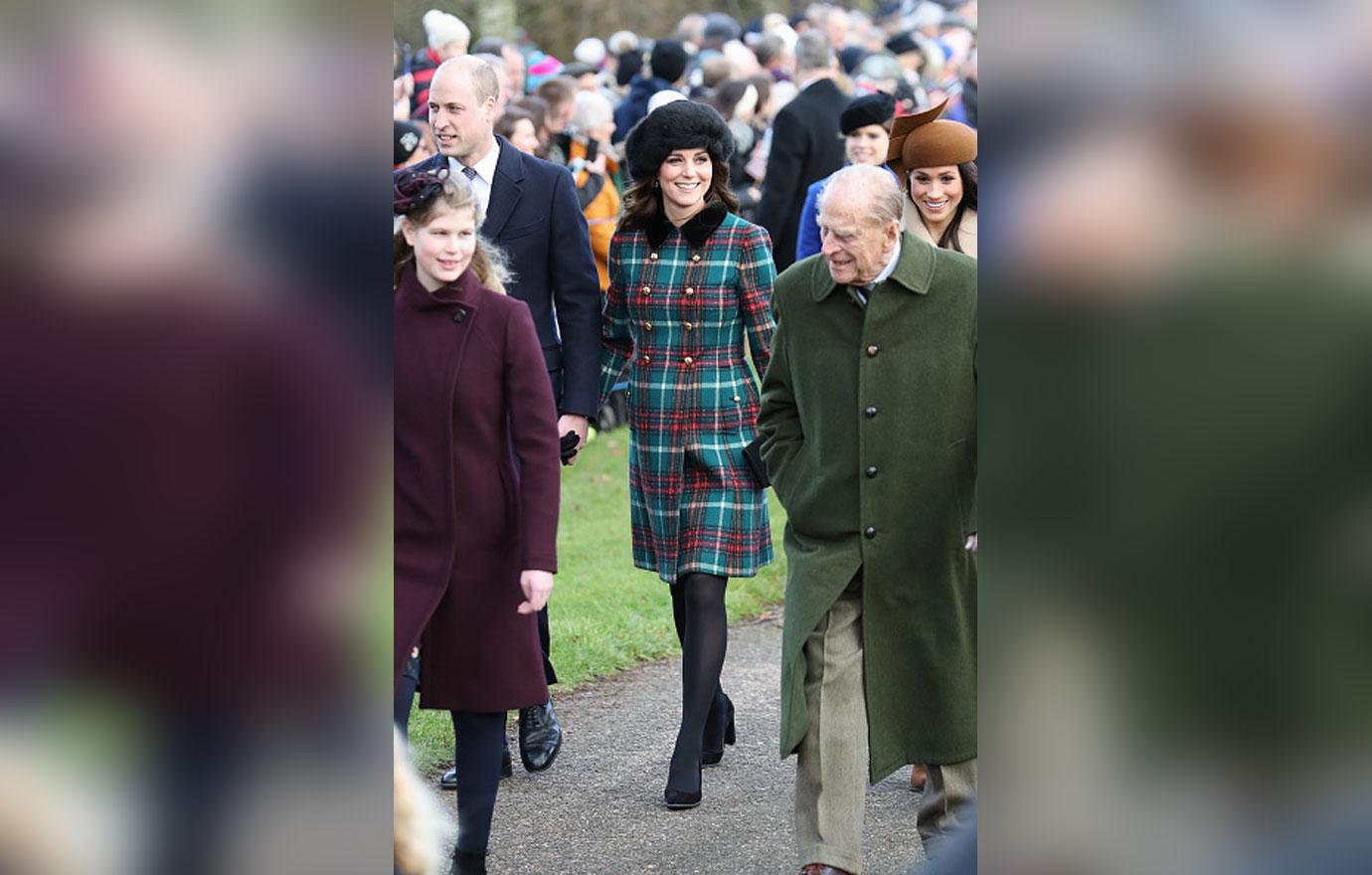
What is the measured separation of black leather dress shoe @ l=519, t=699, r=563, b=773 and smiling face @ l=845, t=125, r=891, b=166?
2.73 meters

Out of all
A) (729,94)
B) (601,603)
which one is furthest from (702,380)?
(729,94)

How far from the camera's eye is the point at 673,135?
17.6 feet

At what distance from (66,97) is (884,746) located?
2793mm

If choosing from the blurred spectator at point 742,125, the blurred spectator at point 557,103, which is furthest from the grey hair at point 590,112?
the blurred spectator at point 742,125

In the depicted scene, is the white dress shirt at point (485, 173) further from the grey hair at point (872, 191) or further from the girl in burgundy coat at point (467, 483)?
the grey hair at point (872, 191)

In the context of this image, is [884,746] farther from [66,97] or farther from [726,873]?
[66,97]

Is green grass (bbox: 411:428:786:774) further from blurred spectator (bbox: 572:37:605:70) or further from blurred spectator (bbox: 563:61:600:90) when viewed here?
blurred spectator (bbox: 572:37:605:70)

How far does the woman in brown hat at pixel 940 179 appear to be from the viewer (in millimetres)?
5379

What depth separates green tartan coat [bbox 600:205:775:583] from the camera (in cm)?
537

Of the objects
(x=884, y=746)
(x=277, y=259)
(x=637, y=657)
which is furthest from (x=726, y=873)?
(x=277, y=259)

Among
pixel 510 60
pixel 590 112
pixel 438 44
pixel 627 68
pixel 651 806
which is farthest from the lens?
Result: pixel 627 68

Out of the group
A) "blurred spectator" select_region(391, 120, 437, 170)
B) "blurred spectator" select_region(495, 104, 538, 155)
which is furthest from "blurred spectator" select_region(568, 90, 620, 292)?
"blurred spectator" select_region(391, 120, 437, 170)

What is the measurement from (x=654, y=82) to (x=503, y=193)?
23.0 ft

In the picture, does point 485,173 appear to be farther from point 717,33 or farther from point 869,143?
point 717,33
